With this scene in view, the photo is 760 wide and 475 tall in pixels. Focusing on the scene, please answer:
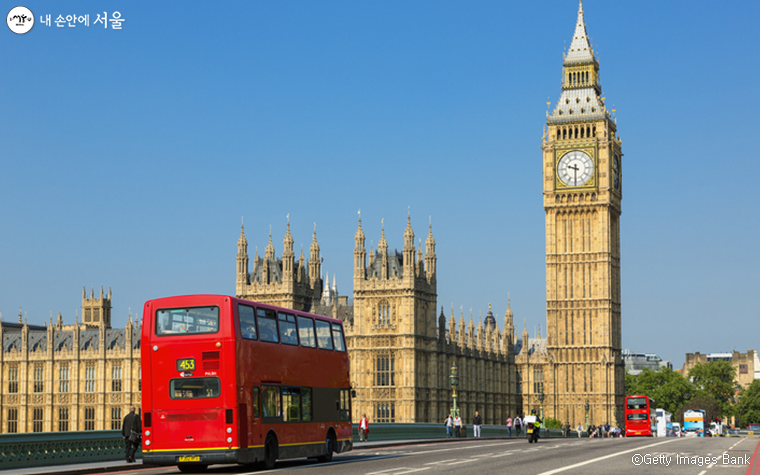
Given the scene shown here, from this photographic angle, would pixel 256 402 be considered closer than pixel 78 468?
Yes

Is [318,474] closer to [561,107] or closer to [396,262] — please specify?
[396,262]

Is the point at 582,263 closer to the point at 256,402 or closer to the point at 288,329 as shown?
the point at 288,329

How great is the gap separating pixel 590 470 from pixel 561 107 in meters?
87.0

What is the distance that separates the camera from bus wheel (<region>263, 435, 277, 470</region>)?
27281 millimetres

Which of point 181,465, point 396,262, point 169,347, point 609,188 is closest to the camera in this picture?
point 169,347

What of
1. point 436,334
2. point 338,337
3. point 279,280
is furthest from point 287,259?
point 338,337

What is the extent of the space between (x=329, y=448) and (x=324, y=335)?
355 centimetres

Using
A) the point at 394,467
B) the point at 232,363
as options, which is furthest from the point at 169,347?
the point at 394,467

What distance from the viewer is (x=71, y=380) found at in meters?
93.4

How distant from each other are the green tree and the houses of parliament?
4617 cm

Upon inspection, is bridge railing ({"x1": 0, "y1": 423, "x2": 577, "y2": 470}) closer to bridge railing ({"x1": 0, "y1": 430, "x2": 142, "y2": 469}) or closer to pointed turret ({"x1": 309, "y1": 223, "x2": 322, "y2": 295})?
bridge railing ({"x1": 0, "y1": 430, "x2": 142, "y2": 469})

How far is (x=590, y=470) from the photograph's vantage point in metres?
25.1

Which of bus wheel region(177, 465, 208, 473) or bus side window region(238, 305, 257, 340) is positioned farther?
bus wheel region(177, 465, 208, 473)

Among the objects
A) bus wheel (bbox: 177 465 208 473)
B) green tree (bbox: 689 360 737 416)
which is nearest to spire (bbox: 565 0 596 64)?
green tree (bbox: 689 360 737 416)
